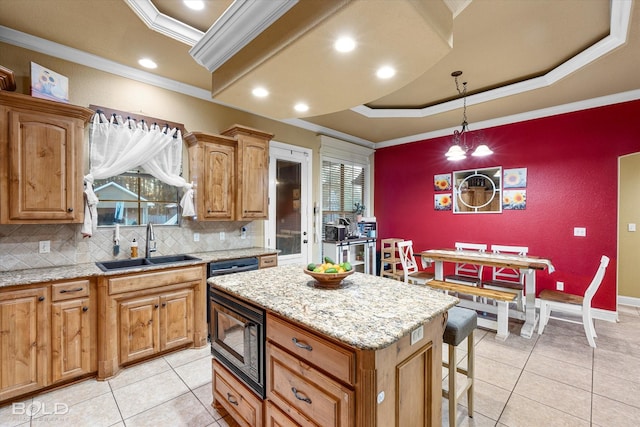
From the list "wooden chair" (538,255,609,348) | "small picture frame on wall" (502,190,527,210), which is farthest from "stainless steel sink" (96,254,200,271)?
"small picture frame on wall" (502,190,527,210)

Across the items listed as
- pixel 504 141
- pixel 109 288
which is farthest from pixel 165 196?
pixel 504 141

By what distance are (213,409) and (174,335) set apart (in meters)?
1.00

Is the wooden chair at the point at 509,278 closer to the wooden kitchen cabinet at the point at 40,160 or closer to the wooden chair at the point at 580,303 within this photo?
the wooden chair at the point at 580,303

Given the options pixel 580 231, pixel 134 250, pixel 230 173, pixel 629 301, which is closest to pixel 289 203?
pixel 230 173

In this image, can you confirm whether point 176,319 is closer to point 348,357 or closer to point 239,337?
point 239,337

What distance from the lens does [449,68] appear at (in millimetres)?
3186

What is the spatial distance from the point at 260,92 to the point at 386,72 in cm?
80

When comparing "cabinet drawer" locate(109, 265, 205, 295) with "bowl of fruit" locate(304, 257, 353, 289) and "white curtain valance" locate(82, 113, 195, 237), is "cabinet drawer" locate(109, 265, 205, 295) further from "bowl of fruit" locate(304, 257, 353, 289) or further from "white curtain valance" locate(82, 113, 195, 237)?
"bowl of fruit" locate(304, 257, 353, 289)

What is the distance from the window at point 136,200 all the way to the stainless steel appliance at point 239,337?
5.56 feet

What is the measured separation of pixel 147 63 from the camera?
289 cm

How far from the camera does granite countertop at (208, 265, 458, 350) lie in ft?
3.88

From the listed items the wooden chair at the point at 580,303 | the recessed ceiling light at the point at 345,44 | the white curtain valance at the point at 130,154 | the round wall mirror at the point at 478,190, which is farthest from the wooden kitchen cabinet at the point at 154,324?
the round wall mirror at the point at 478,190

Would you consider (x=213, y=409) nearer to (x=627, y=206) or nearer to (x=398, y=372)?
(x=398, y=372)

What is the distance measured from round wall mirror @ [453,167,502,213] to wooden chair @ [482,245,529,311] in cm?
67
